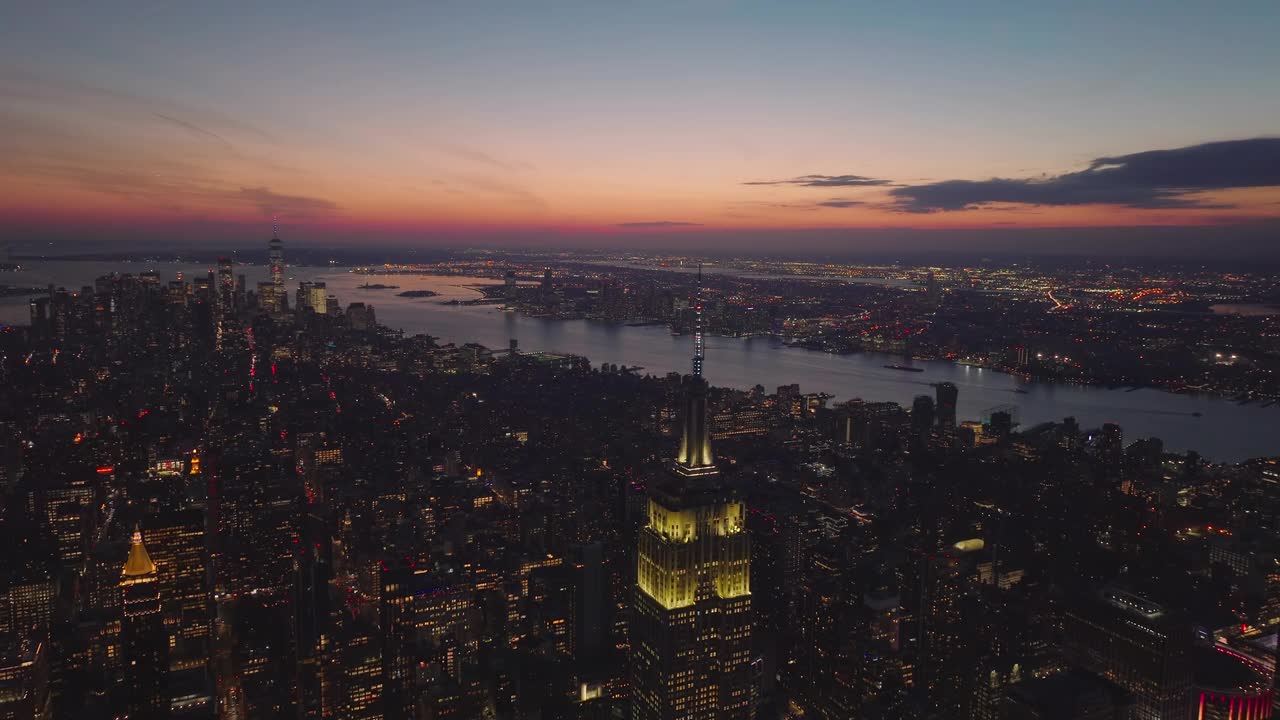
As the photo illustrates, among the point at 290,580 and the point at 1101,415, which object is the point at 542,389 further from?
the point at 1101,415

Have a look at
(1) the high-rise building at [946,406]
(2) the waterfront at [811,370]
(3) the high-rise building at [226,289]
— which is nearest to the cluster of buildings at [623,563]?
(1) the high-rise building at [946,406]

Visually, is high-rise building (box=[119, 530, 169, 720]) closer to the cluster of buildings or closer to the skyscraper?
the cluster of buildings

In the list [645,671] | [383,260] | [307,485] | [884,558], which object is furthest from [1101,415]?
[383,260]

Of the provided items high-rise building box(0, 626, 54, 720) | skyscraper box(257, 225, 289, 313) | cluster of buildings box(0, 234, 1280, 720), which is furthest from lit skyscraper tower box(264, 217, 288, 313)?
high-rise building box(0, 626, 54, 720)

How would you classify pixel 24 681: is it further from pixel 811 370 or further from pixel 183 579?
pixel 811 370

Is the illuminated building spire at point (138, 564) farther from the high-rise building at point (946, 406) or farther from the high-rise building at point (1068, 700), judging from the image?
the high-rise building at point (946, 406)
